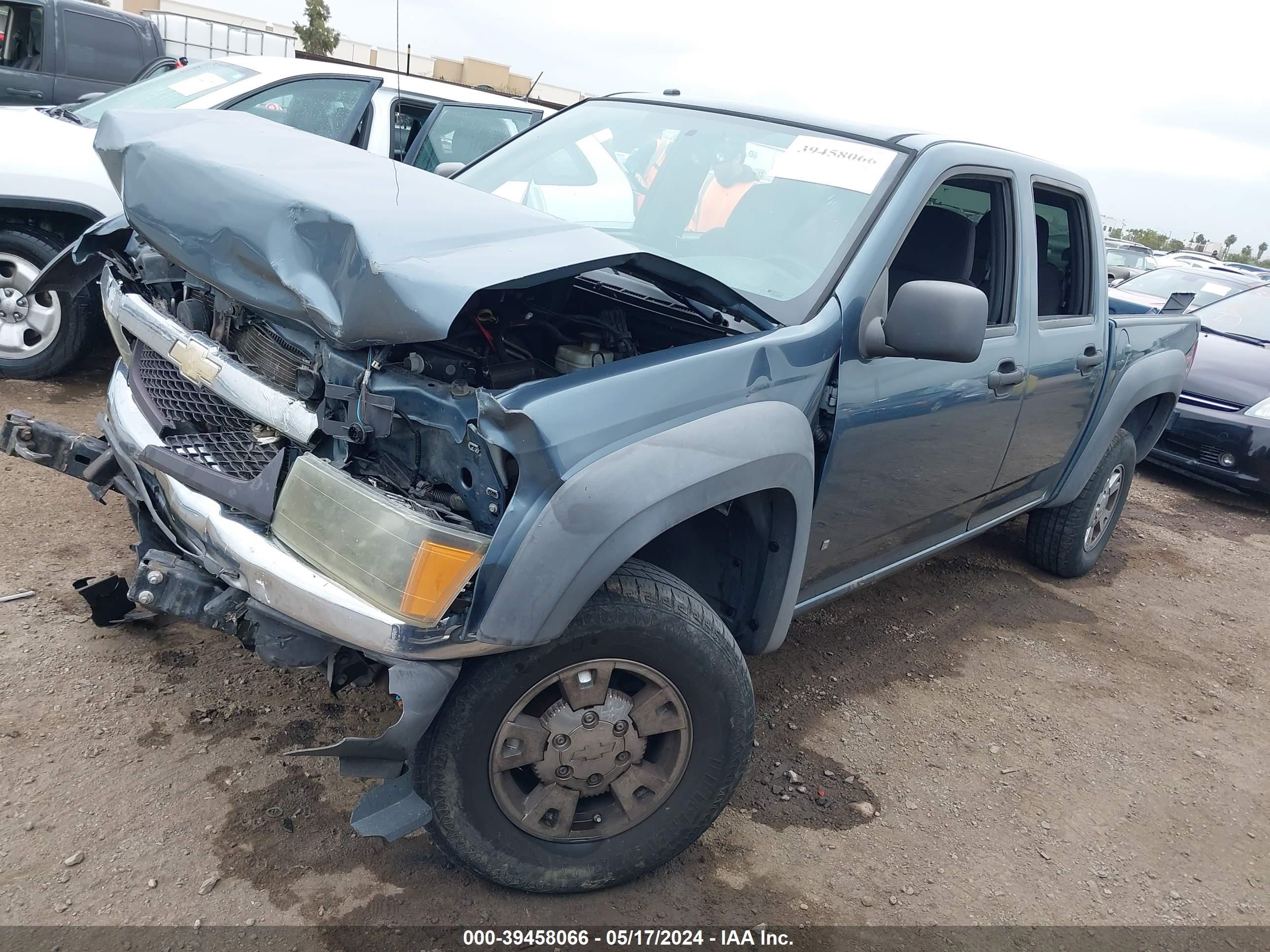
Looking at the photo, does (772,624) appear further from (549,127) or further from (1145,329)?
(1145,329)

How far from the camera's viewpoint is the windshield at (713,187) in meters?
2.75

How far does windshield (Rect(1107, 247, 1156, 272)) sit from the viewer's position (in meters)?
16.6

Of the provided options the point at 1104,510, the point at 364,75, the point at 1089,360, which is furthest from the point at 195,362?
the point at 1104,510

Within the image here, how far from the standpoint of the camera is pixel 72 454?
108 inches

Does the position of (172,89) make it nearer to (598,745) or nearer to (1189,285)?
(598,745)

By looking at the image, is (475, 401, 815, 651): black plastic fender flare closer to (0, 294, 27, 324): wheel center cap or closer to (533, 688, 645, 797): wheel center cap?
(533, 688, 645, 797): wheel center cap

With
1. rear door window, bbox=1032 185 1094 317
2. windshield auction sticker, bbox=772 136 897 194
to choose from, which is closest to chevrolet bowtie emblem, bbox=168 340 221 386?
windshield auction sticker, bbox=772 136 897 194

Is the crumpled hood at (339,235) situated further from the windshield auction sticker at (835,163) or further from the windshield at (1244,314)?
the windshield at (1244,314)

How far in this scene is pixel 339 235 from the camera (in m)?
2.00

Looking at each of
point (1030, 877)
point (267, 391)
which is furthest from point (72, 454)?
point (1030, 877)

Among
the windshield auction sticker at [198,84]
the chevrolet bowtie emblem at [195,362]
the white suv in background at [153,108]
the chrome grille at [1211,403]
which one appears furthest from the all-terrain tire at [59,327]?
the chrome grille at [1211,403]

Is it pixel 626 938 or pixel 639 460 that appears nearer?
pixel 639 460

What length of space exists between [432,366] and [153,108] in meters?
4.31

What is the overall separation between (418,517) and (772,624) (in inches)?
44.6
